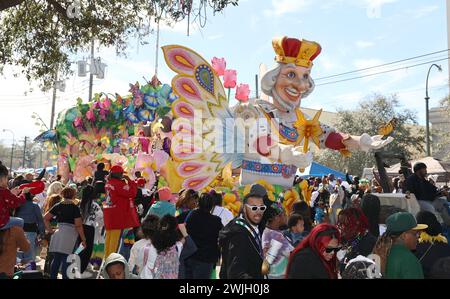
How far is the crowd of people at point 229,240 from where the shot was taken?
3264 mm

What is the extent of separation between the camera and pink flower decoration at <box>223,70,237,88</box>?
7758mm

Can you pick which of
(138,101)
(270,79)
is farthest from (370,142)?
(138,101)

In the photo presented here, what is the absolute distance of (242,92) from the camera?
7.50m

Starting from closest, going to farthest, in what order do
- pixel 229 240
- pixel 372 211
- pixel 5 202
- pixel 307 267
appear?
pixel 307 267, pixel 229 240, pixel 5 202, pixel 372 211

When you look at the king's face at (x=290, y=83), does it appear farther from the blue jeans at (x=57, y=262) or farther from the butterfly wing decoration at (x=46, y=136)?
the butterfly wing decoration at (x=46, y=136)

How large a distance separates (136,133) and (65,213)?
10.4m

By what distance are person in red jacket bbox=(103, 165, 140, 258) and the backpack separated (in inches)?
107

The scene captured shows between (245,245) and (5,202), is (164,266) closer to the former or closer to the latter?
(245,245)

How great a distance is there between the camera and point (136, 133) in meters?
16.3

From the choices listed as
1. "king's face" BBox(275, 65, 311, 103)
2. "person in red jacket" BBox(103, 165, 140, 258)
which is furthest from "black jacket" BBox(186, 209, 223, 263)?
"king's face" BBox(275, 65, 311, 103)

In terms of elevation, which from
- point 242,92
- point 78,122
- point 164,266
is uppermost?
point 78,122

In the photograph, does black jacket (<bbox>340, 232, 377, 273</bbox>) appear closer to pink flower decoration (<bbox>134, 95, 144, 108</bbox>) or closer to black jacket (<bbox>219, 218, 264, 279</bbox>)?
black jacket (<bbox>219, 218, 264, 279</bbox>)

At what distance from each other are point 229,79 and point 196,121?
108cm
